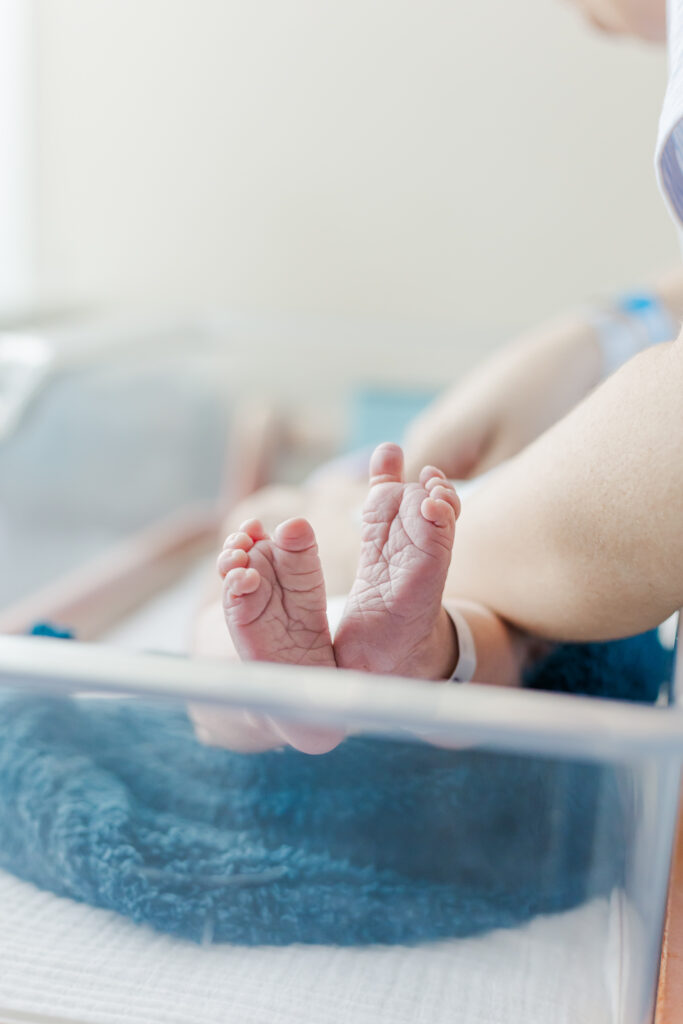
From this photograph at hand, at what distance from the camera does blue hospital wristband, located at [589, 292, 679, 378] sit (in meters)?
0.77

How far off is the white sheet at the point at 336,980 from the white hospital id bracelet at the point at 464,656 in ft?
0.45

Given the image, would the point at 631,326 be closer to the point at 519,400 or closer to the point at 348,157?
the point at 519,400

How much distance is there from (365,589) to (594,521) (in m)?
0.12

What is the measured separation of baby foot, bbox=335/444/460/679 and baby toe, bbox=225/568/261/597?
60 mm

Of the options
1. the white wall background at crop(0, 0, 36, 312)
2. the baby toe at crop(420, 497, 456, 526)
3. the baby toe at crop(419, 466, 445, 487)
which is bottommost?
the white wall background at crop(0, 0, 36, 312)

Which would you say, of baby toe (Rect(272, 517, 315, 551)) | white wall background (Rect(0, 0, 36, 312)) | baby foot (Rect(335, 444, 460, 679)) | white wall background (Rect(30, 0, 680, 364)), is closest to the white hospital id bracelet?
baby foot (Rect(335, 444, 460, 679))

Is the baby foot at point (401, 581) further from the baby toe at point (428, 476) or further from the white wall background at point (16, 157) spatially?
the white wall background at point (16, 157)

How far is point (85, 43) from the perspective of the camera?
5.88 feet

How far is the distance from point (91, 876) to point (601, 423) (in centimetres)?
33

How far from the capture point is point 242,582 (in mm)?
454

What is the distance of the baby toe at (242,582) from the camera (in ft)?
1.49

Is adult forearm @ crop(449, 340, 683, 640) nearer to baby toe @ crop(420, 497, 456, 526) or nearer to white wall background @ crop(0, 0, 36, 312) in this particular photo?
baby toe @ crop(420, 497, 456, 526)

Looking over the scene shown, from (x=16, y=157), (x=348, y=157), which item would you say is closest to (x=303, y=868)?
(x=348, y=157)

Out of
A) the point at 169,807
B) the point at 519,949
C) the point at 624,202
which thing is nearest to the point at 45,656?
the point at 169,807
